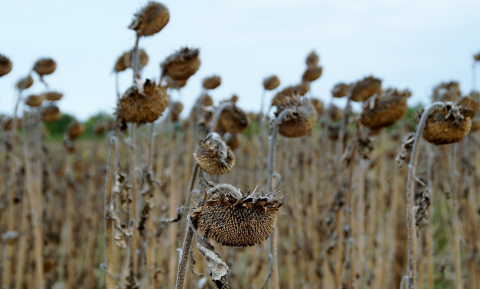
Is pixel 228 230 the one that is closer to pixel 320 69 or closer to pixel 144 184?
pixel 144 184

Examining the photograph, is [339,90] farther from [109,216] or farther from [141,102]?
[109,216]

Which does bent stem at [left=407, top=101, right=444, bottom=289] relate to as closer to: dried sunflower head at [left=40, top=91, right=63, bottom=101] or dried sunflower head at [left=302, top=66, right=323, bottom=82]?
dried sunflower head at [left=302, top=66, right=323, bottom=82]

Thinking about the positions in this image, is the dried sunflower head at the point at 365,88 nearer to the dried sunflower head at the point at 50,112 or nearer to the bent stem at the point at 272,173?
the bent stem at the point at 272,173

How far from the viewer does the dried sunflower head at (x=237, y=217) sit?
1.27 meters

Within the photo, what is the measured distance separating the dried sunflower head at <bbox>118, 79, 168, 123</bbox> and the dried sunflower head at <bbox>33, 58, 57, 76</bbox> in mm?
1704

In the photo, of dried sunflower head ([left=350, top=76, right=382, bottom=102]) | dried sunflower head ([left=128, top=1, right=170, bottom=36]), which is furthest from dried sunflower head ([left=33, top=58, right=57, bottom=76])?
dried sunflower head ([left=350, top=76, right=382, bottom=102])

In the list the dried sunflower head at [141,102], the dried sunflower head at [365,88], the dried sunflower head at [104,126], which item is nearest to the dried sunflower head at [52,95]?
the dried sunflower head at [104,126]

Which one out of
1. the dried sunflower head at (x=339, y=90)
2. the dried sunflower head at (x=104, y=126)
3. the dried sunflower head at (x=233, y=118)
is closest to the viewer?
the dried sunflower head at (x=233, y=118)

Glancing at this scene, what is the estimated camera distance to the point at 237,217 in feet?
4.20

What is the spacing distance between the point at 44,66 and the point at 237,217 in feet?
9.31

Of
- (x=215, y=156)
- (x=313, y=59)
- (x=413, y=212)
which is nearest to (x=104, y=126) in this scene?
(x=313, y=59)

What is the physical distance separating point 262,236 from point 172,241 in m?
2.35

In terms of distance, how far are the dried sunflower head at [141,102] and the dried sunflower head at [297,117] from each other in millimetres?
752

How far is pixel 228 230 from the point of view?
4.17ft
